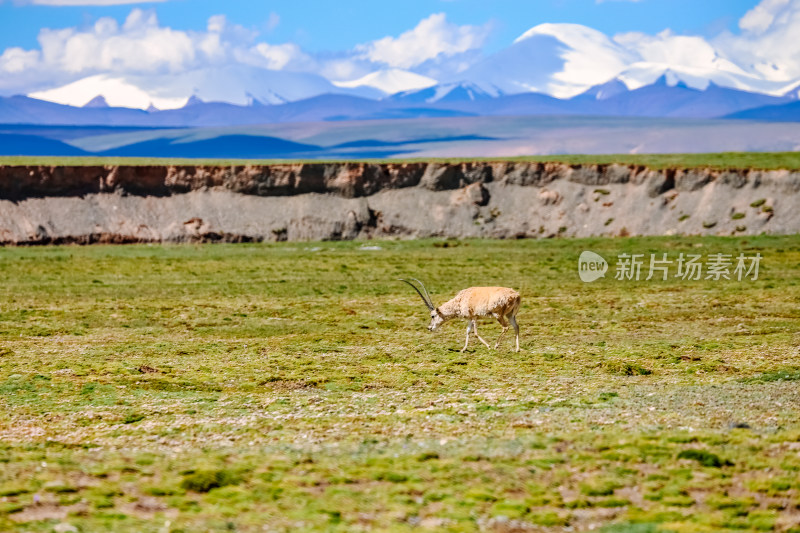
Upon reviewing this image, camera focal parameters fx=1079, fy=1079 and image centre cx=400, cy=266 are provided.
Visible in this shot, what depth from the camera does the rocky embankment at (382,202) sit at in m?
88.2

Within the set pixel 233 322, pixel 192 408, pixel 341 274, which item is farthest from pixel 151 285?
pixel 192 408

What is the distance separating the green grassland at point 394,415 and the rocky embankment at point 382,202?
3682 centimetres

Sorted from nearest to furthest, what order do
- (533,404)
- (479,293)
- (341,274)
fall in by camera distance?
1. (533,404)
2. (479,293)
3. (341,274)

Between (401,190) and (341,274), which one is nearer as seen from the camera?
(341,274)

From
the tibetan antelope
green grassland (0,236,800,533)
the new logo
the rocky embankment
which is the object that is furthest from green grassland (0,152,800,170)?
the tibetan antelope

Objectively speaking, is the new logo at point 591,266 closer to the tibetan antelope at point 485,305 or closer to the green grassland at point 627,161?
the tibetan antelope at point 485,305

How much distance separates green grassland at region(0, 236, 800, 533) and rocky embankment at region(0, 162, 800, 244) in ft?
121

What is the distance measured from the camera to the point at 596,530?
52.9 feet

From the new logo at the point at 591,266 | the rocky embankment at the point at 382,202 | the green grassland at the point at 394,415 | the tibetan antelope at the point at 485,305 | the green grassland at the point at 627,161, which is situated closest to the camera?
the green grassland at the point at 394,415

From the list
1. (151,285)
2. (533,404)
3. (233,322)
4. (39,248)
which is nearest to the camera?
(533,404)

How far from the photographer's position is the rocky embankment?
88250 mm

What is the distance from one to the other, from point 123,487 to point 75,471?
1.52m

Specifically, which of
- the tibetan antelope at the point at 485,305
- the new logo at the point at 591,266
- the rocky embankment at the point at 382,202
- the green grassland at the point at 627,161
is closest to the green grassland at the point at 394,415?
the tibetan antelope at the point at 485,305

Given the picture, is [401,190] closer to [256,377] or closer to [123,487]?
[256,377]
